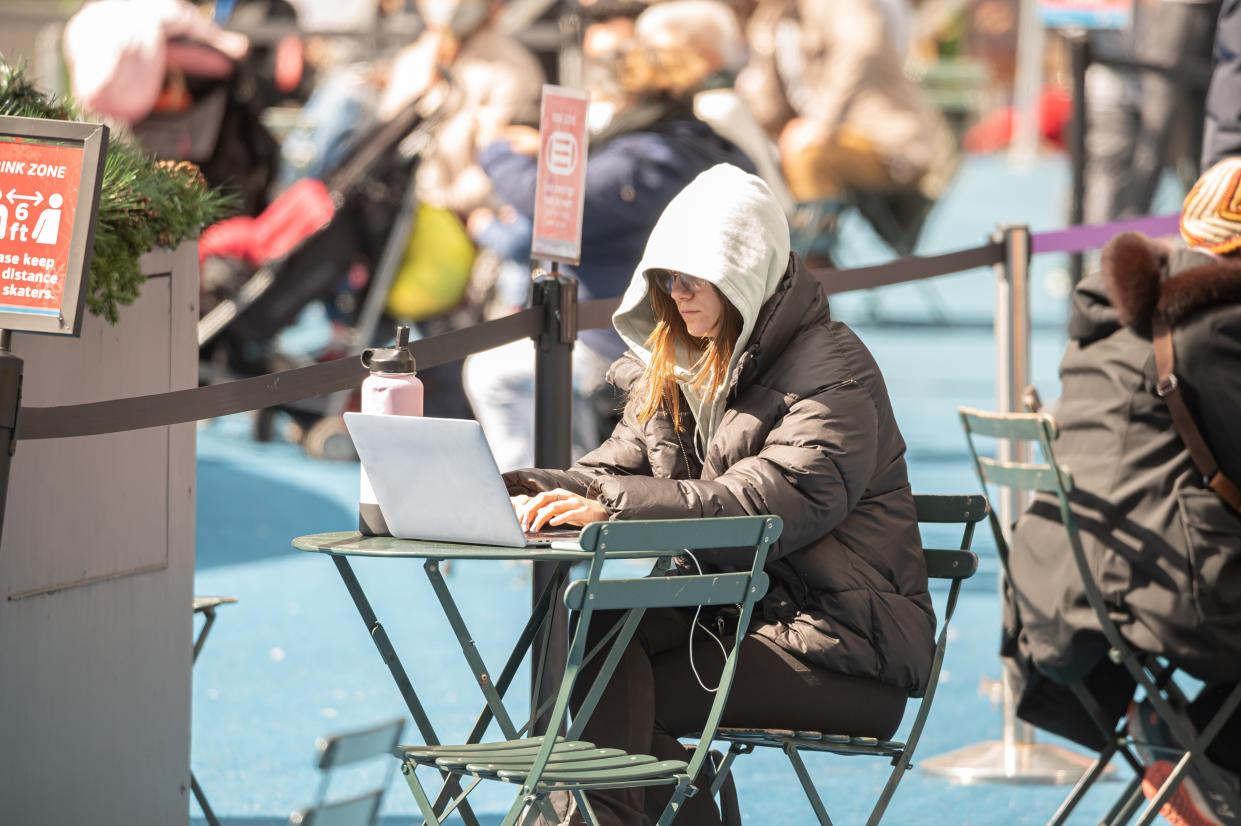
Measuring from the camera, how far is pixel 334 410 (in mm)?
9305

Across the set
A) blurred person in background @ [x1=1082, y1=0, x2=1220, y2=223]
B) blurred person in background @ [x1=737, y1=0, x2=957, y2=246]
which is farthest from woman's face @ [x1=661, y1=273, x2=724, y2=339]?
blurred person in background @ [x1=737, y1=0, x2=957, y2=246]

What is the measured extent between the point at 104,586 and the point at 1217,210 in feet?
7.82

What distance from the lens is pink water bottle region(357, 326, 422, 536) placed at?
116 inches

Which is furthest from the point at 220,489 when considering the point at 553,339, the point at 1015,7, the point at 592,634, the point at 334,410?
the point at 1015,7

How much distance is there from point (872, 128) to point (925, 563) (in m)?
11.5

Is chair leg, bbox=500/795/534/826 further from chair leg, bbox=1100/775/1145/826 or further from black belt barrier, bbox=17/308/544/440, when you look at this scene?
chair leg, bbox=1100/775/1145/826

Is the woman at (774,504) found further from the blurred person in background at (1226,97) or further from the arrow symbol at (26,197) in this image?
the blurred person in background at (1226,97)

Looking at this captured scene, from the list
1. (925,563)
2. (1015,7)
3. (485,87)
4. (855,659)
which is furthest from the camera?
(1015,7)

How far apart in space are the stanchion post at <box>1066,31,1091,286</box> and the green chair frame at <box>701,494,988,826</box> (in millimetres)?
3236

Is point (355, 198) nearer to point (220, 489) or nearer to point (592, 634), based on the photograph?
point (220, 489)

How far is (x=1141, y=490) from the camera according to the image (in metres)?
3.66

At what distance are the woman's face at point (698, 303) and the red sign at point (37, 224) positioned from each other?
1.03 meters

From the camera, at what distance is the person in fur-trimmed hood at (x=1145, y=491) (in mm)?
3562

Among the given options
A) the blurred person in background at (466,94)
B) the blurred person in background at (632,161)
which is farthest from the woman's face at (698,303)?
the blurred person in background at (466,94)
